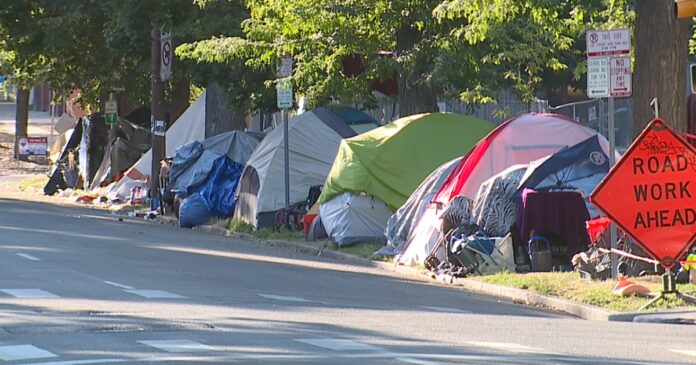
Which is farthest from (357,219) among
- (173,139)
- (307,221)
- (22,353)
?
(173,139)

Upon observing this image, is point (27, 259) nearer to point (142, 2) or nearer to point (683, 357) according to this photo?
point (683, 357)

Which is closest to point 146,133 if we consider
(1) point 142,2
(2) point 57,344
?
(1) point 142,2

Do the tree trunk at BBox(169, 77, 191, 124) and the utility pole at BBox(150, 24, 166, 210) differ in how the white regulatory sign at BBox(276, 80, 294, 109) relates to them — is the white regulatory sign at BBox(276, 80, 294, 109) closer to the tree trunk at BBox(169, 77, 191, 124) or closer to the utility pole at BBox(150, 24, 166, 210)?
the utility pole at BBox(150, 24, 166, 210)

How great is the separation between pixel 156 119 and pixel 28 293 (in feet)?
64.5

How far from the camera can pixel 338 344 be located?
10.8 meters

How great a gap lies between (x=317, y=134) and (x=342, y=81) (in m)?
2.48

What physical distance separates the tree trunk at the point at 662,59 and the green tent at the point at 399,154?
690cm

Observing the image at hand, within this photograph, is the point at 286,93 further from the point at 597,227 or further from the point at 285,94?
the point at 597,227

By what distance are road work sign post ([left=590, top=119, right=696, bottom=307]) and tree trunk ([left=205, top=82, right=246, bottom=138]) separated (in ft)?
63.4

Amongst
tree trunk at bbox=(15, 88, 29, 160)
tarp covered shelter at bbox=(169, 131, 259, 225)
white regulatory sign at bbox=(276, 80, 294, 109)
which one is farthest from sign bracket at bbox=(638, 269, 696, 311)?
tree trunk at bbox=(15, 88, 29, 160)

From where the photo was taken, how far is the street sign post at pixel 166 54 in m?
32.1

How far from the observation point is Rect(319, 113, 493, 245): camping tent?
22.8 meters

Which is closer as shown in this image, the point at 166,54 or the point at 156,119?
the point at 166,54

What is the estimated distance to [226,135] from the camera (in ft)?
99.9
